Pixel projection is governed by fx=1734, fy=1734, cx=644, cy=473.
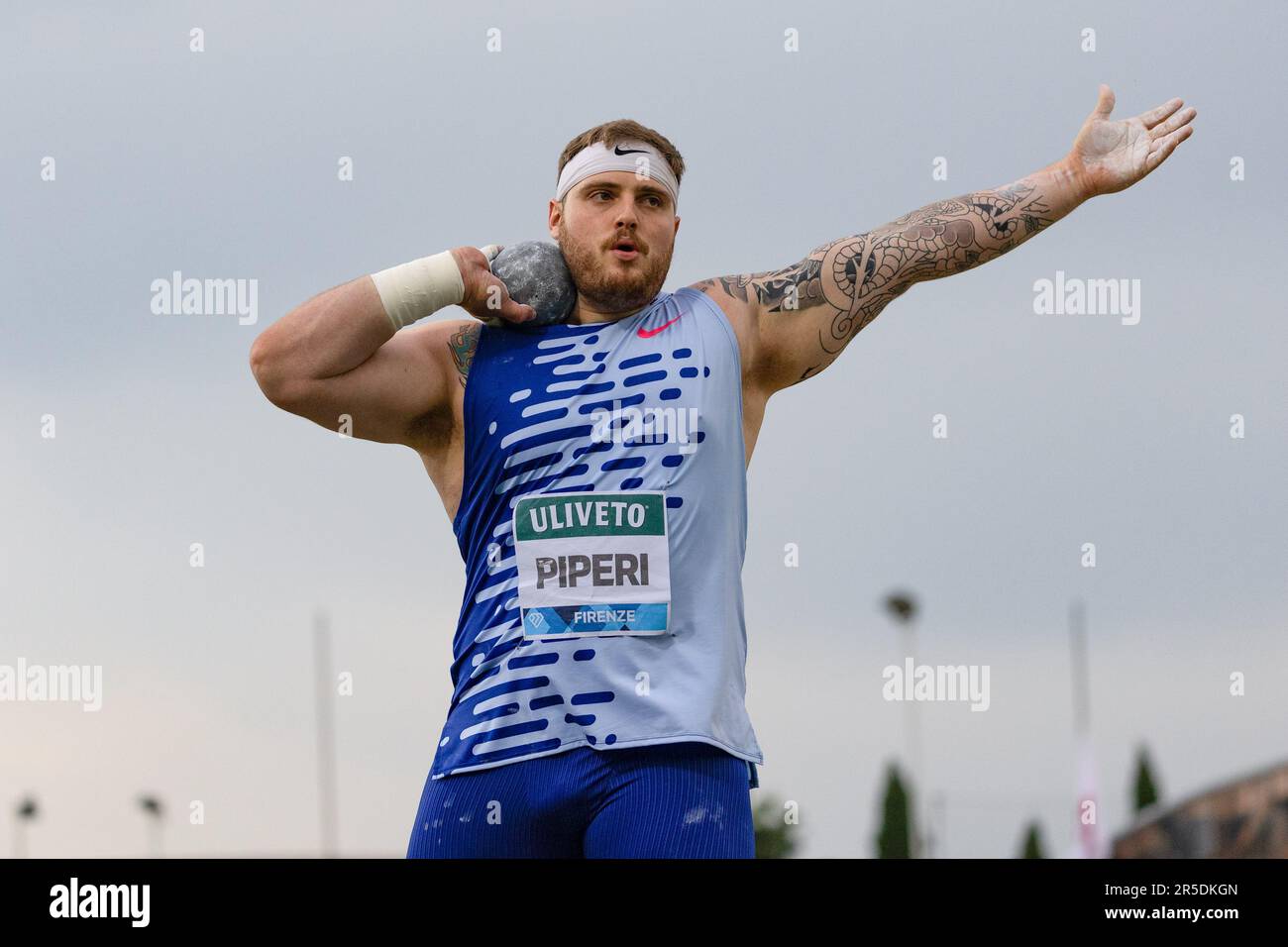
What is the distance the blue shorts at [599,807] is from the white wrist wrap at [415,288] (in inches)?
62.3

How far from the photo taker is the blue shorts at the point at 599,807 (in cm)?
547

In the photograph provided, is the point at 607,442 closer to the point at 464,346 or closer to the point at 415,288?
the point at 464,346

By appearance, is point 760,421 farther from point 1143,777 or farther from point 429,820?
point 1143,777

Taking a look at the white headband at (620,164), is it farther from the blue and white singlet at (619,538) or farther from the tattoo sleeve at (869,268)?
the blue and white singlet at (619,538)

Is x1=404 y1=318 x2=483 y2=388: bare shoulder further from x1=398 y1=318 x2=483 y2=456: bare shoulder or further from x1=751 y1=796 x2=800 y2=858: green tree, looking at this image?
x1=751 y1=796 x2=800 y2=858: green tree

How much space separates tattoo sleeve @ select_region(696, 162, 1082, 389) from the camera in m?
6.18

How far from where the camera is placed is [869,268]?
6.21 meters

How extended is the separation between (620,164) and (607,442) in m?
1.08

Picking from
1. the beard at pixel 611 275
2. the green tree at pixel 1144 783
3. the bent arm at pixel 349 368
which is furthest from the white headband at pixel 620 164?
the green tree at pixel 1144 783

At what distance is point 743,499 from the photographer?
591 centimetres

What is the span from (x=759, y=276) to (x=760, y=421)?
1.77 feet
